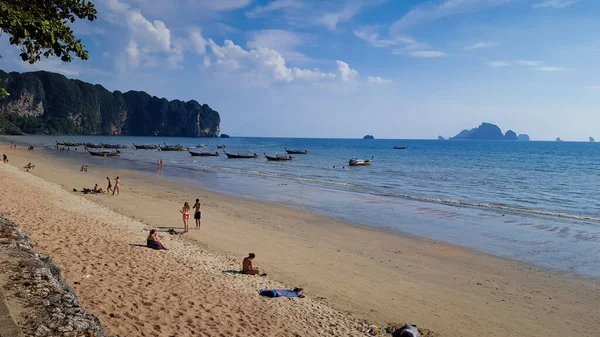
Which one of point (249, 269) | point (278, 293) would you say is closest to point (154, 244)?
point (249, 269)

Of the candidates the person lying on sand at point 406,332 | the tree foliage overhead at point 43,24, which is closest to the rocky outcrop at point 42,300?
the tree foliage overhead at point 43,24

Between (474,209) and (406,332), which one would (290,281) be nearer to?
(406,332)

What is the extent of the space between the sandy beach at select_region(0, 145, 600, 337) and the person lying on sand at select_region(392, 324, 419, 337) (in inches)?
29.1

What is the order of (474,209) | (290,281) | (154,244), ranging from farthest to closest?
(474,209) < (154,244) < (290,281)

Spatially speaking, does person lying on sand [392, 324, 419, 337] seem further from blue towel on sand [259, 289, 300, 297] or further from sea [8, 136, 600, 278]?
sea [8, 136, 600, 278]

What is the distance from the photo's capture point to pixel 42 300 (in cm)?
565

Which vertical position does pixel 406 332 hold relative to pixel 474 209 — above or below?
below

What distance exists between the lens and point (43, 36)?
6.33 m

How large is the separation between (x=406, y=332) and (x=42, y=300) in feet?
21.9

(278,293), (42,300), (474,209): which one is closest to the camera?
(42,300)

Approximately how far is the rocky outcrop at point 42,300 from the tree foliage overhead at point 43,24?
Answer: 3551 millimetres

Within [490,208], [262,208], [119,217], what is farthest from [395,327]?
[490,208]

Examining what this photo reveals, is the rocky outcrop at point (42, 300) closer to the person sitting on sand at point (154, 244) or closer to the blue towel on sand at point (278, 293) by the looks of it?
the blue towel on sand at point (278, 293)

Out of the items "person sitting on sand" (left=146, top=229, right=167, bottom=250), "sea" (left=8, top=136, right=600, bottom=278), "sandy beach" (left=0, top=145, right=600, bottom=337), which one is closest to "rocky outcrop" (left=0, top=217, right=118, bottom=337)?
"sandy beach" (left=0, top=145, right=600, bottom=337)
